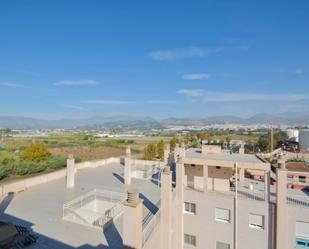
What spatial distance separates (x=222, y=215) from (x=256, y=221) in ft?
6.14

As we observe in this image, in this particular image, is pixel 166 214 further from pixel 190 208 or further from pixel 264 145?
pixel 264 145

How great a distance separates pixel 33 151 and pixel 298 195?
110ft

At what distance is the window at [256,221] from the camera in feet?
44.1

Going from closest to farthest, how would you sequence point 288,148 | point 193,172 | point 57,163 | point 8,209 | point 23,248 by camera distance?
point 23,248
point 8,209
point 193,172
point 57,163
point 288,148

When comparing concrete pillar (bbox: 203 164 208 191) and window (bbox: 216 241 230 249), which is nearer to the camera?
window (bbox: 216 241 230 249)

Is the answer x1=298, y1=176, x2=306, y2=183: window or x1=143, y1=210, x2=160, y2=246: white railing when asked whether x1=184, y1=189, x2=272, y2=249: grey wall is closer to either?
x1=143, y1=210, x2=160, y2=246: white railing

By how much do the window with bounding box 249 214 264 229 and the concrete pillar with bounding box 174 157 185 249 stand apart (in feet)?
13.0

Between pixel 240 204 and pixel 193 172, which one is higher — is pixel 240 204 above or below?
below

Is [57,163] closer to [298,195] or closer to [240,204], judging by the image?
[240,204]

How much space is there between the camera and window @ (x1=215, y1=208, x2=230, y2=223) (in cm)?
1430

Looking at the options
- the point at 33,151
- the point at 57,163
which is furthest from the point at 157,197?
the point at 33,151

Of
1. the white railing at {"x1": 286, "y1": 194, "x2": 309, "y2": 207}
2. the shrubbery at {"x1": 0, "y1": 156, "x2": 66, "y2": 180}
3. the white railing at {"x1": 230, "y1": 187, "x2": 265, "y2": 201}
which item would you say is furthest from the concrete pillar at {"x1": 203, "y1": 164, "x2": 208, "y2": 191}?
the shrubbery at {"x1": 0, "y1": 156, "x2": 66, "y2": 180}

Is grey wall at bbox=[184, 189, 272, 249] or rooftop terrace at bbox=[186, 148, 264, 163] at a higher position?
rooftop terrace at bbox=[186, 148, 264, 163]

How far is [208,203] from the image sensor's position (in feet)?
48.3
